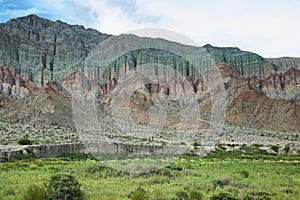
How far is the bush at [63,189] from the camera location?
11531mm

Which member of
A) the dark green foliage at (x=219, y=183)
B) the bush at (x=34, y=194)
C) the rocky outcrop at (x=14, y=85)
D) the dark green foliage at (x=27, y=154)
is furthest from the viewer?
the rocky outcrop at (x=14, y=85)

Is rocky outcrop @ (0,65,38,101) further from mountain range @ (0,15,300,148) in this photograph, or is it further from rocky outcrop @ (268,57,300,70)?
rocky outcrop @ (268,57,300,70)

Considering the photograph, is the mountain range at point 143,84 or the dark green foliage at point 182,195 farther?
the mountain range at point 143,84

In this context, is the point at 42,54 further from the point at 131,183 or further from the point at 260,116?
the point at 131,183

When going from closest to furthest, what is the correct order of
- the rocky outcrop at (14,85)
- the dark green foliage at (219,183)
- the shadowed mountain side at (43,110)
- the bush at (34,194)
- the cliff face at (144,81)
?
the bush at (34,194) < the dark green foliage at (219,183) < the shadowed mountain side at (43,110) < the cliff face at (144,81) < the rocky outcrop at (14,85)

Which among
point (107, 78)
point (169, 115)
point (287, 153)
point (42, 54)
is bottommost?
point (287, 153)

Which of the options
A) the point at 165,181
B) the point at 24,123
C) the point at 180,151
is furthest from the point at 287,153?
the point at 24,123

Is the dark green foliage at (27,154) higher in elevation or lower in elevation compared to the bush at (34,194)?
lower

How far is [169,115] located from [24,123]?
28.5m

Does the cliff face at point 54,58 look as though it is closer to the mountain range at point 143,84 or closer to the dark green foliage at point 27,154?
the mountain range at point 143,84

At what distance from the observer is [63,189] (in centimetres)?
1177

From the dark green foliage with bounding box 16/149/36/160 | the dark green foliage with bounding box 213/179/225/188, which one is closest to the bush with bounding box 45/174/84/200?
the dark green foliage with bounding box 213/179/225/188

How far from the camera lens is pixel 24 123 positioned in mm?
73500

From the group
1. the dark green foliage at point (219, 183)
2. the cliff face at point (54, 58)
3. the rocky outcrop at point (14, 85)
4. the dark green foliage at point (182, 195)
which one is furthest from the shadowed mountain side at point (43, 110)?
the dark green foliage at point (182, 195)
